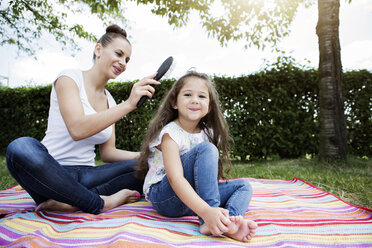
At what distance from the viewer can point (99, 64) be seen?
2025 millimetres

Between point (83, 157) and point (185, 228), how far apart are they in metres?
1.03

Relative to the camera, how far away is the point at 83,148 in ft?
6.44

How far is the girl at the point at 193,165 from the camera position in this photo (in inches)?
51.2

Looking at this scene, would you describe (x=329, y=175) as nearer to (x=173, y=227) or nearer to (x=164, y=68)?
(x=173, y=227)

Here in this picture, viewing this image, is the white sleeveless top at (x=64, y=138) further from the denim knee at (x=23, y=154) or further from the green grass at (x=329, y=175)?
the green grass at (x=329, y=175)

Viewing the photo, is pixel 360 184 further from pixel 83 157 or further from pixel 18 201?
pixel 18 201

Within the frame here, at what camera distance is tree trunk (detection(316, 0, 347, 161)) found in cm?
381

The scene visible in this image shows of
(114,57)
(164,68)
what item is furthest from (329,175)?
(114,57)

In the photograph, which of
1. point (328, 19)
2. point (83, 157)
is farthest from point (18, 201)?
point (328, 19)

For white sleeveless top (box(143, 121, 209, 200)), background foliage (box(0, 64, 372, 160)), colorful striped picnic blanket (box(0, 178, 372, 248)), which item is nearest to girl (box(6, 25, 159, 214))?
colorful striped picnic blanket (box(0, 178, 372, 248))

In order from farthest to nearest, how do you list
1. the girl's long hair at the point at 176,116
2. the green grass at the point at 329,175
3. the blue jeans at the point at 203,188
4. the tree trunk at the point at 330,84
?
the tree trunk at the point at 330,84 < the green grass at the point at 329,175 < the girl's long hair at the point at 176,116 < the blue jeans at the point at 203,188

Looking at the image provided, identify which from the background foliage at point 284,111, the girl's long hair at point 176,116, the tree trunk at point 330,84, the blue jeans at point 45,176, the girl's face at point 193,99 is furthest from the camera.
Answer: the background foliage at point 284,111

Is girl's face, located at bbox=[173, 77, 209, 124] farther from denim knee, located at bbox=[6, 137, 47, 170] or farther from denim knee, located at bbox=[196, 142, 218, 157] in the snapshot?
denim knee, located at bbox=[6, 137, 47, 170]

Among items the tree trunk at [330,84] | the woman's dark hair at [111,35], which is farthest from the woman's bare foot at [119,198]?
the tree trunk at [330,84]
